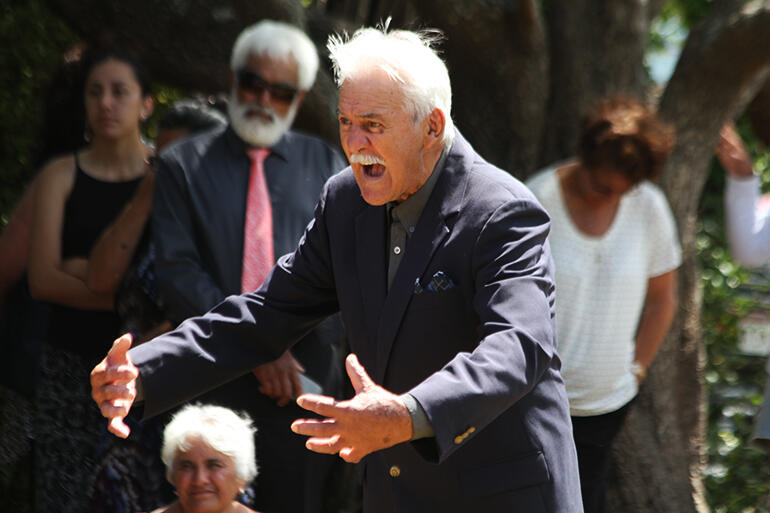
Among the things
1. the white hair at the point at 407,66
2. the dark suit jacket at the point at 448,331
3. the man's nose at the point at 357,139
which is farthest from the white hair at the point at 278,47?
the man's nose at the point at 357,139

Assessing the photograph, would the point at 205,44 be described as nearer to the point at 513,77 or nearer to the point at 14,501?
the point at 513,77

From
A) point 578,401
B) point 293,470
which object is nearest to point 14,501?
point 293,470

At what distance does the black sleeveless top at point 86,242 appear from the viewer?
4.22 meters

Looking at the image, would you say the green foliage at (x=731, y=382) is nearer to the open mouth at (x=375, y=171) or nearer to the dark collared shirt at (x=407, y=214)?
the dark collared shirt at (x=407, y=214)

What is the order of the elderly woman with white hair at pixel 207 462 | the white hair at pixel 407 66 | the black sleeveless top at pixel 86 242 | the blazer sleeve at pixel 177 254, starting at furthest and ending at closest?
the black sleeveless top at pixel 86 242 < the blazer sleeve at pixel 177 254 < the elderly woman with white hair at pixel 207 462 < the white hair at pixel 407 66

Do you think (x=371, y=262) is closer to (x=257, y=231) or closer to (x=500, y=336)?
(x=500, y=336)

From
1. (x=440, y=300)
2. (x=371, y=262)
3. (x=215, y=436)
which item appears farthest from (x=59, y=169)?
(x=440, y=300)

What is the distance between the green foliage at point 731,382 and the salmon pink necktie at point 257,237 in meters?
3.25

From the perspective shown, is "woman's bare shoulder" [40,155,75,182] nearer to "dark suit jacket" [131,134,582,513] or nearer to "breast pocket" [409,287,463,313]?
"dark suit jacket" [131,134,582,513]

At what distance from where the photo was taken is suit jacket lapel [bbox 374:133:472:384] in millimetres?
2709

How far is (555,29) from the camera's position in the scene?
18.7 ft

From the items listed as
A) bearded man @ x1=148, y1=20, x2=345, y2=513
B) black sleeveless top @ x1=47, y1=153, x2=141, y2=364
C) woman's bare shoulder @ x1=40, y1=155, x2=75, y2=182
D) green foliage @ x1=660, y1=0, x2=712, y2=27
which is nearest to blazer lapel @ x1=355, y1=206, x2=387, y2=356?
bearded man @ x1=148, y1=20, x2=345, y2=513

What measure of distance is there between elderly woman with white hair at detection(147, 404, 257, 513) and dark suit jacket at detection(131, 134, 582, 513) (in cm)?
87

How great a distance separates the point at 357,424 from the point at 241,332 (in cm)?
82
